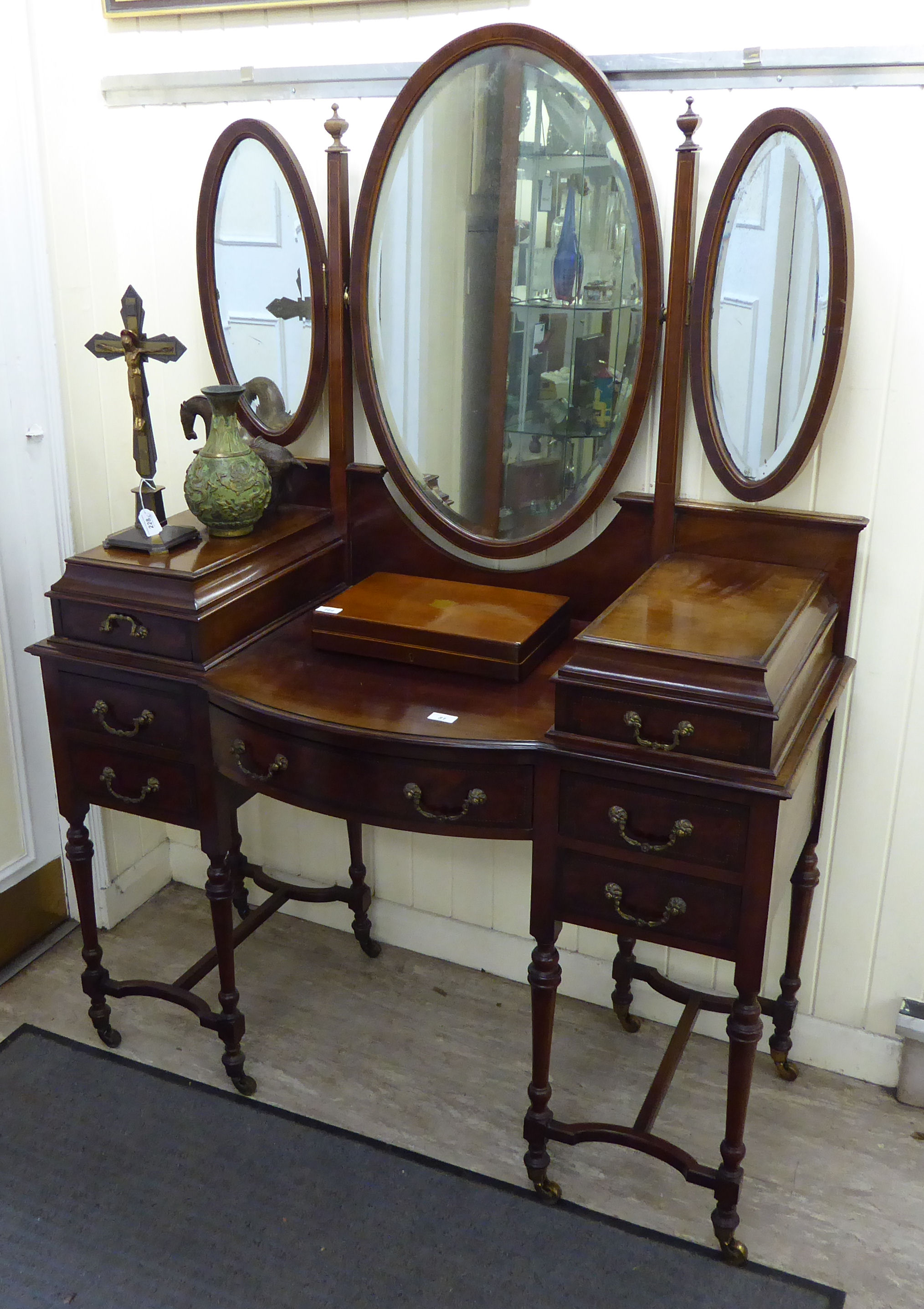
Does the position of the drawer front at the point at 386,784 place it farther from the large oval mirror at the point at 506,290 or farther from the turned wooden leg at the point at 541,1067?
the large oval mirror at the point at 506,290

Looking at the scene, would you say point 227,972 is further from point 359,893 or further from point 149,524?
point 149,524

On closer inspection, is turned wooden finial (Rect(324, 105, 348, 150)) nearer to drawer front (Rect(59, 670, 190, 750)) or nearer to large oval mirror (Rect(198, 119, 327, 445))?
large oval mirror (Rect(198, 119, 327, 445))

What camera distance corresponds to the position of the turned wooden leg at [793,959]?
2291mm

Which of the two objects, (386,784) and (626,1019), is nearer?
(386,784)

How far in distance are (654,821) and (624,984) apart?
→ 33.2 inches

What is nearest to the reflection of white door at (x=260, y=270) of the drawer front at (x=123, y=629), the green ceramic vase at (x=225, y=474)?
the green ceramic vase at (x=225, y=474)

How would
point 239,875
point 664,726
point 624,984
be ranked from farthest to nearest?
point 239,875 < point 624,984 < point 664,726

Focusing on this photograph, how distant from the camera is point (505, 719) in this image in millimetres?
1911

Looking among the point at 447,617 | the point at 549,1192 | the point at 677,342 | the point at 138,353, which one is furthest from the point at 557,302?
the point at 549,1192

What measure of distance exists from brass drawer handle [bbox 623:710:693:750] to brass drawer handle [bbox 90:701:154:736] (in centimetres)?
90

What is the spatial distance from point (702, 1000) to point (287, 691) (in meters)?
1.04

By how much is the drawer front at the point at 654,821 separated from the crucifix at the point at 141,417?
35.9 inches

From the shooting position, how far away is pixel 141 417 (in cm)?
A: 225

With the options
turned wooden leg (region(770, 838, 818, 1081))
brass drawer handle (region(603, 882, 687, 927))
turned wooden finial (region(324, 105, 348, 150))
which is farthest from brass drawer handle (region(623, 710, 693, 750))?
turned wooden finial (region(324, 105, 348, 150))
